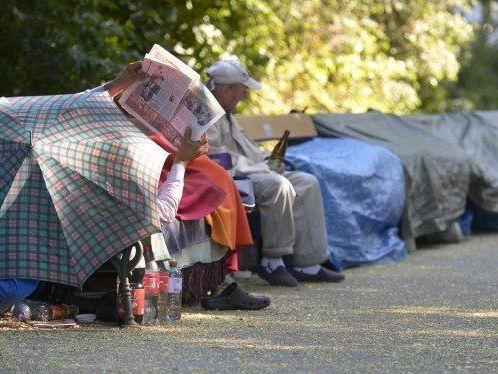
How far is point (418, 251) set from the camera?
10.2m

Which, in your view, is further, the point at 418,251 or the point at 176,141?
the point at 418,251

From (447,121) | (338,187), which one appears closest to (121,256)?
(338,187)

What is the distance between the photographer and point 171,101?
19.5 ft

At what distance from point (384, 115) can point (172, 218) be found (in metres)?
5.70

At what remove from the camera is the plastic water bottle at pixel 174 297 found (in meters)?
5.87

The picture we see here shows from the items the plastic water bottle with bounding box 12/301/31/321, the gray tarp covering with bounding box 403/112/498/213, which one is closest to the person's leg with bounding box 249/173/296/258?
the plastic water bottle with bounding box 12/301/31/321

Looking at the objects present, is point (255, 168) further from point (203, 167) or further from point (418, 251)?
point (418, 251)

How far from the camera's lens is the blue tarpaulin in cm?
883

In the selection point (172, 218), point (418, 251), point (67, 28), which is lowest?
point (418, 251)

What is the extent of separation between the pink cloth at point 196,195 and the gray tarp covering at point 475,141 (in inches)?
208

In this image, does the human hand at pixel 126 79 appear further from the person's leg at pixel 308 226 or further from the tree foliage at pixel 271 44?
the tree foliage at pixel 271 44

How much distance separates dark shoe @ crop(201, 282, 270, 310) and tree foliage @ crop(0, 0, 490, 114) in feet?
9.47

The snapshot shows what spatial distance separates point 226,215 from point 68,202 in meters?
1.32

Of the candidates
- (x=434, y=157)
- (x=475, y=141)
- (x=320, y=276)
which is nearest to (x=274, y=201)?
(x=320, y=276)
